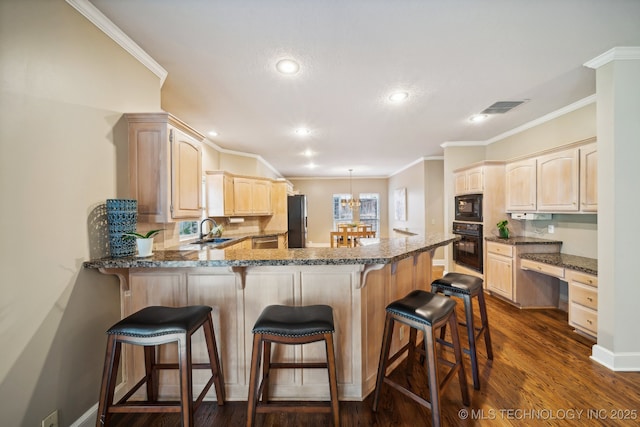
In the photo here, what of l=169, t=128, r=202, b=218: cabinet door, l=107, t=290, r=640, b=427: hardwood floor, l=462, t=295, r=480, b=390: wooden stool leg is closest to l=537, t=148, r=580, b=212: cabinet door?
l=107, t=290, r=640, b=427: hardwood floor

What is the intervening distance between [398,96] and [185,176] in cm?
242

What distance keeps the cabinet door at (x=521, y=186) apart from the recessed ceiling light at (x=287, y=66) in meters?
3.46

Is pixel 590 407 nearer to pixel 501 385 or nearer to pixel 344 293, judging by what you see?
pixel 501 385

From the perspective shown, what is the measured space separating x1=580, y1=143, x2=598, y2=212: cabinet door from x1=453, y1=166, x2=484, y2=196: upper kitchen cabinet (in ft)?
3.91

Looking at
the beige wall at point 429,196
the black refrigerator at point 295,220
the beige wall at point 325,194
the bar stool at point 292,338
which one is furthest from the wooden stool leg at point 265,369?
the beige wall at point 325,194

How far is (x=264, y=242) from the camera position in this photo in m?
5.16

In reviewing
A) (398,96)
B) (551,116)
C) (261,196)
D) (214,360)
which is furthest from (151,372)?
(551,116)

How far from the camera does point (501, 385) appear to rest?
1884mm

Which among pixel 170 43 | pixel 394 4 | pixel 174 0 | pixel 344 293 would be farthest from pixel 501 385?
pixel 170 43

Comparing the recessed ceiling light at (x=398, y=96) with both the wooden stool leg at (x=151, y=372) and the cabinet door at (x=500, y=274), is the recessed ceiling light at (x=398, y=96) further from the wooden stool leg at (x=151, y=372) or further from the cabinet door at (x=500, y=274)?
the wooden stool leg at (x=151, y=372)

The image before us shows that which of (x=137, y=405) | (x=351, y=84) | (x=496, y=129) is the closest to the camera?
(x=137, y=405)

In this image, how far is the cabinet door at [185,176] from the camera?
2.04m

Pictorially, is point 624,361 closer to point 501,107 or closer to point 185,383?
point 501,107

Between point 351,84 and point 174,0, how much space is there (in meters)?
1.58
